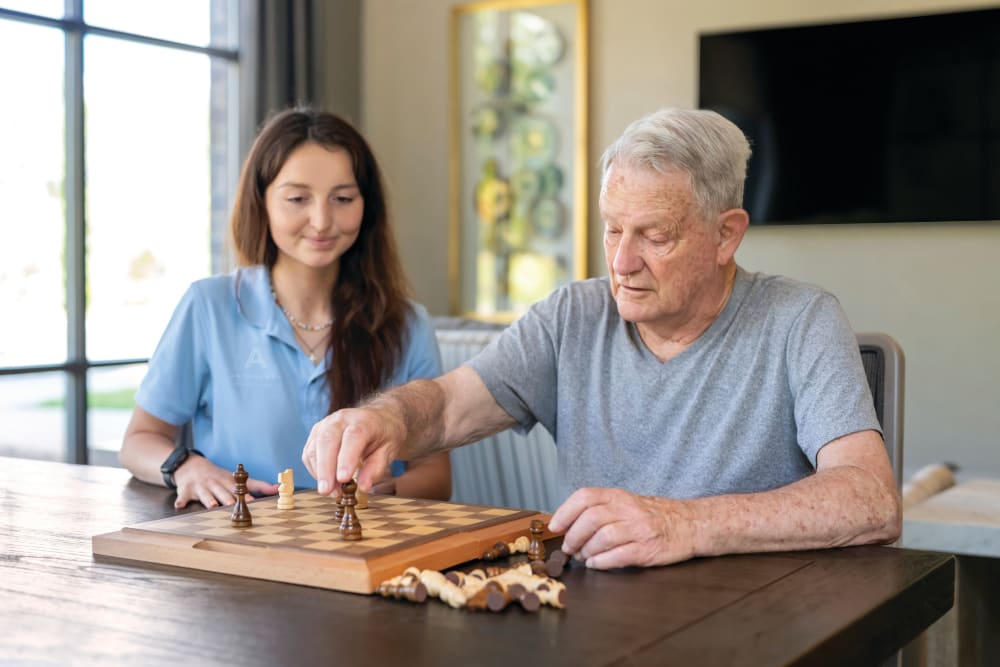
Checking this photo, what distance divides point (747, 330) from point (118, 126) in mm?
3969

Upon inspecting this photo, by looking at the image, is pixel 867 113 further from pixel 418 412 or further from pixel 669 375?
pixel 418 412

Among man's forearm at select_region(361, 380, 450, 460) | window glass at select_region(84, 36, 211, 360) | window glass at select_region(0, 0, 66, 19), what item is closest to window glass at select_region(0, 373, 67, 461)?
window glass at select_region(84, 36, 211, 360)

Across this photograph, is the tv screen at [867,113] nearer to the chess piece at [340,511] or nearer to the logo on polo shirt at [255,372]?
the logo on polo shirt at [255,372]

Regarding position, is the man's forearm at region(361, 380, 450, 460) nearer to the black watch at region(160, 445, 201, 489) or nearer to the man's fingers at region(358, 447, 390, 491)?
the man's fingers at region(358, 447, 390, 491)

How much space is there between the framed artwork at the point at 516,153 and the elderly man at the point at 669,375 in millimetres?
3668

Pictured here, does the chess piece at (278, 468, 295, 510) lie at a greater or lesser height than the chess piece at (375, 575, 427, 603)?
greater

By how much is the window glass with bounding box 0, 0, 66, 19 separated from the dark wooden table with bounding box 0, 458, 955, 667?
12.3 feet

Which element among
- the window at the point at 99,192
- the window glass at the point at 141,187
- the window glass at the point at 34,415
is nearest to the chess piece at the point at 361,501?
the window at the point at 99,192

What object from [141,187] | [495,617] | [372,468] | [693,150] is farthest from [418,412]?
[141,187]

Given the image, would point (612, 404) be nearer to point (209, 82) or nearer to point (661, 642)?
point (661, 642)

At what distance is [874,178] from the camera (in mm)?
4988

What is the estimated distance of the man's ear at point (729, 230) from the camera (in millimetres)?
1796

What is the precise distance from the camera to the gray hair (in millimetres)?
1736

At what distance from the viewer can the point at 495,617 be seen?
1.11 m
